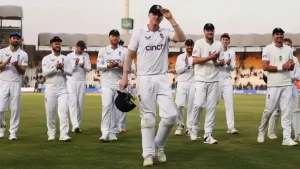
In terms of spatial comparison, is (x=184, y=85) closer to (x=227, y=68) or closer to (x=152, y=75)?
(x=227, y=68)

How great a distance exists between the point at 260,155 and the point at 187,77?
4.29 meters

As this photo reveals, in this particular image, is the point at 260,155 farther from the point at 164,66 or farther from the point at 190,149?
the point at 164,66

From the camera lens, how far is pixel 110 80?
1126 centimetres

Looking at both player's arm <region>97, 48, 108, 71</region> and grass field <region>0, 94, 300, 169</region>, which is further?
player's arm <region>97, 48, 108, 71</region>

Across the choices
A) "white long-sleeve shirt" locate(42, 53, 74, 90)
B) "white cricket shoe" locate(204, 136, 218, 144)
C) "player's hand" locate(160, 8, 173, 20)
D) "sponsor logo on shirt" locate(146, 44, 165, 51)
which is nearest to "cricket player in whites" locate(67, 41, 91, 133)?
"white long-sleeve shirt" locate(42, 53, 74, 90)

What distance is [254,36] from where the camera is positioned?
66.5 metres

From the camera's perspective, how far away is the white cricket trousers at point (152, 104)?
792cm

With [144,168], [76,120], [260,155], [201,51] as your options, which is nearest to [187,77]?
[201,51]

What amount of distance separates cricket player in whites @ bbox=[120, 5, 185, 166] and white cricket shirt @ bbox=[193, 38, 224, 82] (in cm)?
262

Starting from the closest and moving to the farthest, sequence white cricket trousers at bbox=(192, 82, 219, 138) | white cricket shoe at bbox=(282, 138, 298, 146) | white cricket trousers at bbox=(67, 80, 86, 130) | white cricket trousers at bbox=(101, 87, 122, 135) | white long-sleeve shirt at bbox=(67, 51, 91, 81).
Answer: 1. white cricket shoe at bbox=(282, 138, 298, 146)
2. white cricket trousers at bbox=(192, 82, 219, 138)
3. white cricket trousers at bbox=(101, 87, 122, 135)
4. white cricket trousers at bbox=(67, 80, 86, 130)
5. white long-sleeve shirt at bbox=(67, 51, 91, 81)

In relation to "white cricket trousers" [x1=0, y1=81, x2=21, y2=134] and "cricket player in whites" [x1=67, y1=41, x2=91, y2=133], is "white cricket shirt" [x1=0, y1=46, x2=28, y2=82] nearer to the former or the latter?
"white cricket trousers" [x1=0, y1=81, x2=21, y2=134]

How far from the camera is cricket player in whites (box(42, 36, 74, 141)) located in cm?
1107

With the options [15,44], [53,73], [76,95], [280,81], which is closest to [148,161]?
[280,81]

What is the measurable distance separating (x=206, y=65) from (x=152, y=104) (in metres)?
3.01
